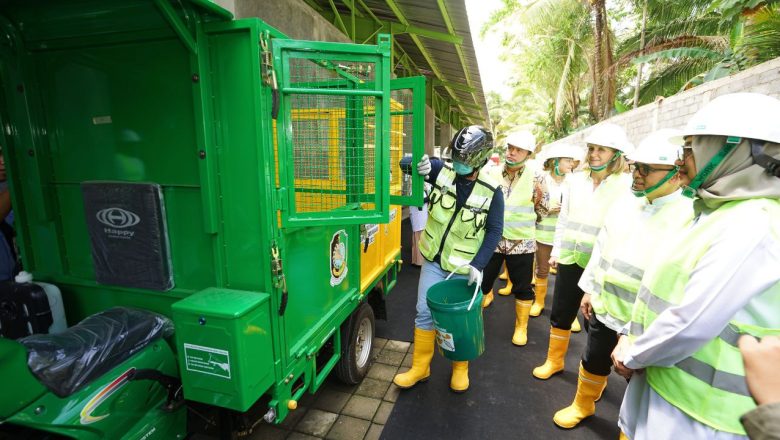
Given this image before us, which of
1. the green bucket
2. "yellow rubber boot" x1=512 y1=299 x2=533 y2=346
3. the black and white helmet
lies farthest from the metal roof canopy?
the green bucket

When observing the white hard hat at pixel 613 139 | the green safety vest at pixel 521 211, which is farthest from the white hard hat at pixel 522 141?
the white hard hat at pixel 613 139

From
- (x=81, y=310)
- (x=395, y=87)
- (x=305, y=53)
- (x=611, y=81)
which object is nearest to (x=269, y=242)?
(x=305, y=53)

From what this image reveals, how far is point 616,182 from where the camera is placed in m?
2.83

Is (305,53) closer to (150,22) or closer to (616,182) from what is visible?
(150,22)

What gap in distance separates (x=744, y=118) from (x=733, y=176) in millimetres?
190

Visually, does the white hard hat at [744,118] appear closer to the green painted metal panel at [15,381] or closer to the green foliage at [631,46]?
the green painted metal panel at [15,381]

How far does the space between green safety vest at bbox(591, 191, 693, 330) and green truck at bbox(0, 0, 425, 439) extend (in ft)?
4.29

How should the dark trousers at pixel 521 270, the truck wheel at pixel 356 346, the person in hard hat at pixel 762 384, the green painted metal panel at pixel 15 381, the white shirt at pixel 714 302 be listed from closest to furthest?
the person in hard hat at pixel 762 384 → the white shirt at pixel 714 302 → the green painted metal panel at pixel 15 381 → the truck wheel at pixel 356 346 → the dark trousers at pixel 521 270

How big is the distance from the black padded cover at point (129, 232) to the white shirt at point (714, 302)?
218 cm

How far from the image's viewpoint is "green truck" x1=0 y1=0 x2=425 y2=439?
154 centimetres

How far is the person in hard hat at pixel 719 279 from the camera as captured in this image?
1132 millimetres

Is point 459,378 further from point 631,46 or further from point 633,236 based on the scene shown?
point 631,46

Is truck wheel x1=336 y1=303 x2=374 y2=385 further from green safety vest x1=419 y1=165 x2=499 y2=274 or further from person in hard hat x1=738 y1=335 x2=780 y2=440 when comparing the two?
person in hard hat x1=738 y1=335 x2=780 y2=440

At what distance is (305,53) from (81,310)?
1996 mm
